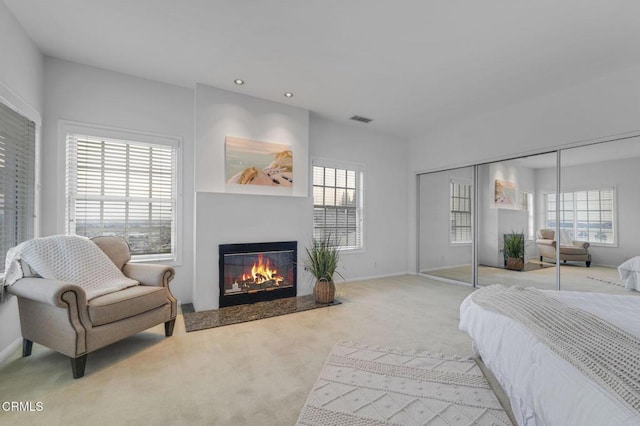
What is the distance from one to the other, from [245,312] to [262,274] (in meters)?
0.64

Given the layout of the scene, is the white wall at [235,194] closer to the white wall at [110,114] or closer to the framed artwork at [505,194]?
the white wall at [110,114]

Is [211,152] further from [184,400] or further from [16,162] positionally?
→ [184,400]

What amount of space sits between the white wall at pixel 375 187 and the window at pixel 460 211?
99 centimetres

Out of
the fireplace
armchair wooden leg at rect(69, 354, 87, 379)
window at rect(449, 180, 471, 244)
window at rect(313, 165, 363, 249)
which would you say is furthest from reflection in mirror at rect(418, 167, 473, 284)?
armchair wooden leg at rect(69, 354, 87, 379)

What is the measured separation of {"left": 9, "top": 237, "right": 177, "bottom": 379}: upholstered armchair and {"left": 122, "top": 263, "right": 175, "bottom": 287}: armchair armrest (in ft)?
0.40

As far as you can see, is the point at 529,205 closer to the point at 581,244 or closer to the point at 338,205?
the point at 581,244

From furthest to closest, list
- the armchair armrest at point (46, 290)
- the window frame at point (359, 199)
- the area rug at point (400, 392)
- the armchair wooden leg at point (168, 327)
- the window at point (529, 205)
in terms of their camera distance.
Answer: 1. the window frame at point (359, 199)
2. the window at point (529, 205)
3. the armchair wooden leg at point (168, 327)
4. the armchair armrest at point (46, 290)
5. the area rug at point (400, 392)

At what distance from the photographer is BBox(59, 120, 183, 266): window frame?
126 inches

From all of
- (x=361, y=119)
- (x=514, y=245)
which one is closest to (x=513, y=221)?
(x=514, y=245)

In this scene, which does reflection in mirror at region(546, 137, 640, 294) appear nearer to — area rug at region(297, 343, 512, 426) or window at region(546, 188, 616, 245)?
window at region(546, 188, 616, 245)

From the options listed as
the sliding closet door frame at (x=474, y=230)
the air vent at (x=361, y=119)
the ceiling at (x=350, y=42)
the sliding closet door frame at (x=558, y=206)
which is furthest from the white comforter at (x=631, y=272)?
the air vent at (x=361, y=119)

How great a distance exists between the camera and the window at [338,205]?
5000 mm

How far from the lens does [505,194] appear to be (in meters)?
4.50

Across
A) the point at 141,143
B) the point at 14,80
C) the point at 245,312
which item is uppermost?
the point at 14,80
